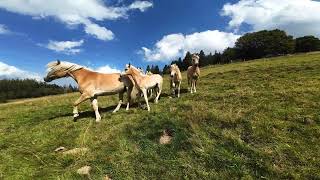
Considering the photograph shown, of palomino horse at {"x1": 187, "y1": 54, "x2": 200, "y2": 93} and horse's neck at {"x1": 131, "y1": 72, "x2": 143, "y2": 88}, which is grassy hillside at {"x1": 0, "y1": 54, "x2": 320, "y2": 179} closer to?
horse's neck at {"x1": 131, "y1": 72, "x2": 143, "y2": 88}

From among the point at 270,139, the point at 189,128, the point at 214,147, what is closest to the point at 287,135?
the point at 270,139

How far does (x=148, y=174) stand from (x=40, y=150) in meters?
5.51

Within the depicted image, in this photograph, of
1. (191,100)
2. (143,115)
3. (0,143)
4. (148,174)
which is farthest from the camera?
(191,100)

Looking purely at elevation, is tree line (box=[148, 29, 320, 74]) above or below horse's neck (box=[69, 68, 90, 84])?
above

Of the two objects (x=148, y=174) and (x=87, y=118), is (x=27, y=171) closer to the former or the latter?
(x=148, y=174)

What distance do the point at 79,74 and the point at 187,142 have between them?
7.77 m

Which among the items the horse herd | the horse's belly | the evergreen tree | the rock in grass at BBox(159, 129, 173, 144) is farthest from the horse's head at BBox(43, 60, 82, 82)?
the evergreen tree

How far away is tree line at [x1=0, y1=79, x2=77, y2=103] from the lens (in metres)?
104

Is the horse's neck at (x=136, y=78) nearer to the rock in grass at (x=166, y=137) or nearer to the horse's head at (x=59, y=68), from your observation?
the horse's head at (x=59, y=68)

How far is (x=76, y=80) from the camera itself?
20469 millimetres

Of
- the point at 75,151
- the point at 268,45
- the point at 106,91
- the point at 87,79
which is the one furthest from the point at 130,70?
the point at 268,45

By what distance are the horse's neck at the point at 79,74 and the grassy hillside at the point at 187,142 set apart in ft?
6.84

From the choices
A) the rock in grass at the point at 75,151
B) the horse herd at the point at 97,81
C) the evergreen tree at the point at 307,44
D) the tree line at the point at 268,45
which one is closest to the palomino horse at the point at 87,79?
the horse herd at the point at 97,81

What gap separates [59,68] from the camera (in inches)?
806
